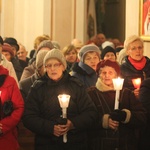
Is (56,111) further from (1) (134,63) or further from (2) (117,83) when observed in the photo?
(1) (134,63)

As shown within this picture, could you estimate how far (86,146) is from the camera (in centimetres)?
551

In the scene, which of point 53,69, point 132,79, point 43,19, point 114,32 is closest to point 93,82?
point 132,79

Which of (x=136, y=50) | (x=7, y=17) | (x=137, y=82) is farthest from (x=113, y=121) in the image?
(x=7, y=17)

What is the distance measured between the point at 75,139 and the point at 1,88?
3.01 ft

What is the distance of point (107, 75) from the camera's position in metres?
5.67

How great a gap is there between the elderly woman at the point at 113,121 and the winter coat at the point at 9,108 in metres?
0.80

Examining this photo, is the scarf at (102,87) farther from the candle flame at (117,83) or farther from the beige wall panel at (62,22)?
the beige wall panel at (62,22)

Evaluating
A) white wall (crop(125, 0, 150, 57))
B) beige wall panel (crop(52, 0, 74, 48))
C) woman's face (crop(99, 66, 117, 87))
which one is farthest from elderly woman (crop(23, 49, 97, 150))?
beige wall panel (crop(52, 0, 74, 48))

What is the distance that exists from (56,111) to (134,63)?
6.46 ft

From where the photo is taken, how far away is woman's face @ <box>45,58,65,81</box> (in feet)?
17.8

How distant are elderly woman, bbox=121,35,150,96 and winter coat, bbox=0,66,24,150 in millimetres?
1815

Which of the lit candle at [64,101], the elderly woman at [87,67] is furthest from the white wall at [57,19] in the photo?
the lit candle at [64,101]

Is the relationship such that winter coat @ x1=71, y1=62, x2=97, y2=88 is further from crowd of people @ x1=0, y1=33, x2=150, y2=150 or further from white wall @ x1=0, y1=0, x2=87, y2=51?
white wall @ x1=0, y1=0, x2=87, y2=51

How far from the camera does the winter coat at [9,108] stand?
5.26 metres
